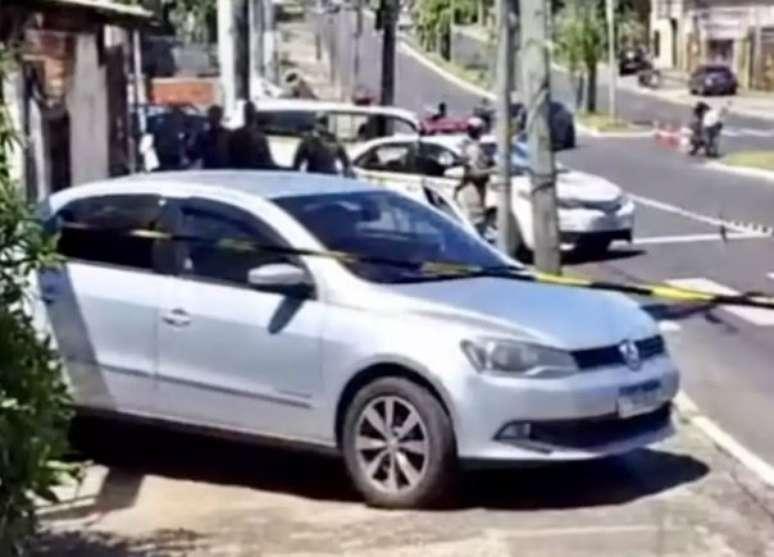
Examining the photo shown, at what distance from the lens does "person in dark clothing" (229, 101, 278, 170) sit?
991 inches

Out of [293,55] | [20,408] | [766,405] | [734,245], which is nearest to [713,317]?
[766,405]

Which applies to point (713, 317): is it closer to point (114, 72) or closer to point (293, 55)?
point (114, 72)

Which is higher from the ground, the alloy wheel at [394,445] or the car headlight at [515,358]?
the car headlight at [515,358]

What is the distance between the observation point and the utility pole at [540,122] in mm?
16297

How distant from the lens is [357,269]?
420 inches

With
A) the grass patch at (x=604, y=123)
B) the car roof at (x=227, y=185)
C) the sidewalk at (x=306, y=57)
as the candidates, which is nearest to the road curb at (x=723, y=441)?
the car roof at (x=227, y=185)

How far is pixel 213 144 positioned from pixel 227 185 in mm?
15839

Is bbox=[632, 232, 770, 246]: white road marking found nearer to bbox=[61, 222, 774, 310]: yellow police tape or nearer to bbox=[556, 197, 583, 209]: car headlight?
bbox=[556, 197, 583, 209]: car headlight

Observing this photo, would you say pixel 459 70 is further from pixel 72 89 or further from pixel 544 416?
pixel 544 416

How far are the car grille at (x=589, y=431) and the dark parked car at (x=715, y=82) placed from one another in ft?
258

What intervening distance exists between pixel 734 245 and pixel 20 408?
2287 cm

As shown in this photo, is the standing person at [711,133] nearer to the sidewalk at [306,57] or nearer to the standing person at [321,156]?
the sidewalk at [306,57]

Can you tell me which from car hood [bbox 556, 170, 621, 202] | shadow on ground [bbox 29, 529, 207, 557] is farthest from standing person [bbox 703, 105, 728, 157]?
shadow on ground [bbox 29, 529, 207, 557]

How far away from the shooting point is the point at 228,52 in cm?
3675
